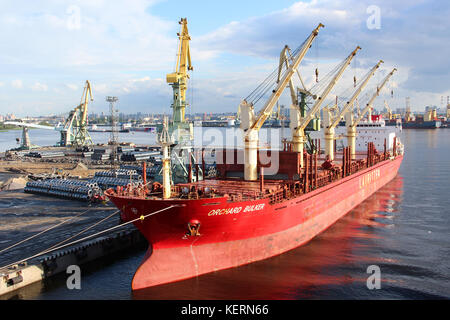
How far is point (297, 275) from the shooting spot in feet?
64.6

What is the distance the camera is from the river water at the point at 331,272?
1781 cm

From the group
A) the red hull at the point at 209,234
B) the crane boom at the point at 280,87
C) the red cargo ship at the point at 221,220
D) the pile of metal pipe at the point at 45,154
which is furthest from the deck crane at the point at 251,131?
the pile of metal pipe at the point at 45,154

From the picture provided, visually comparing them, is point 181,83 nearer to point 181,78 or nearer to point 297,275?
Answer: point 181,78

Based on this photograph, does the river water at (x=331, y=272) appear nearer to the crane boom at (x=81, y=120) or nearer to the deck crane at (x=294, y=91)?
the deck crane at (x=294, y=91)

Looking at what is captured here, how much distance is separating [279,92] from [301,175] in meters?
6.01

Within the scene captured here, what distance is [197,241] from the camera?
18609mm

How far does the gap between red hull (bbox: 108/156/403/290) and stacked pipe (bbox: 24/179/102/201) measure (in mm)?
18840

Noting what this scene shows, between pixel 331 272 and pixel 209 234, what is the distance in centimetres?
695

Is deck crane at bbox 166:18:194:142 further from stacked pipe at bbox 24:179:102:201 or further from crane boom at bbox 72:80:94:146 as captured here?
crane boom at bbox 72:80:94:146

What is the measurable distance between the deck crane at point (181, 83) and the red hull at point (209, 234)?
1658cm

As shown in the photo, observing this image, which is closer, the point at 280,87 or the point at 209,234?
the point at 209,234

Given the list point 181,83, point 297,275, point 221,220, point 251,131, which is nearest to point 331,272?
point 297,275
